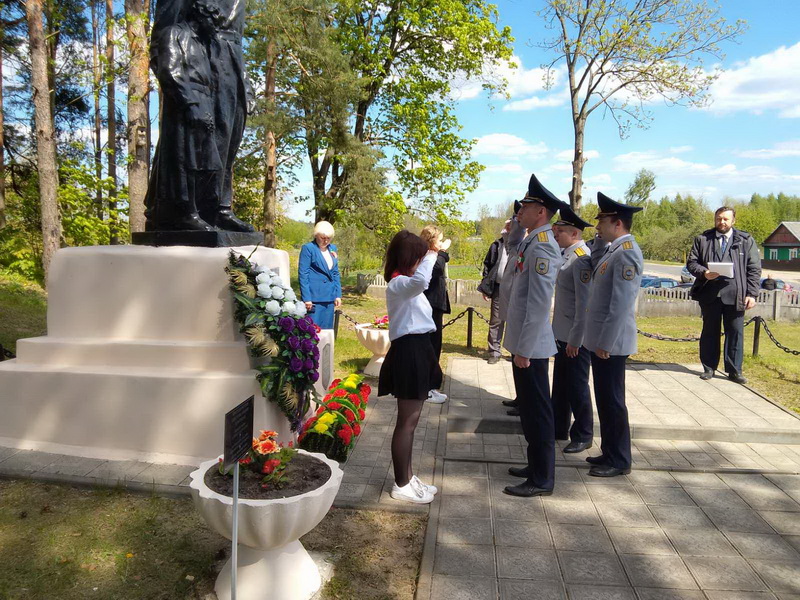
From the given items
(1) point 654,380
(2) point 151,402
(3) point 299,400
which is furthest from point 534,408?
(1) point 654,380

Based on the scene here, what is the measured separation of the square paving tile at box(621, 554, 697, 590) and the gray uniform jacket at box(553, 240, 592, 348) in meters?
1.90

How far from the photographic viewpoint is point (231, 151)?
5.04 meters

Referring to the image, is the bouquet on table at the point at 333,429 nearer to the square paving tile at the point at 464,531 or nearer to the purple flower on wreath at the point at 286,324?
the purple flower on wreath at the point at 286,324

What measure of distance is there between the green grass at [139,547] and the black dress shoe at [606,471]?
150cm

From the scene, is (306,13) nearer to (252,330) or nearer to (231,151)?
(231,151)

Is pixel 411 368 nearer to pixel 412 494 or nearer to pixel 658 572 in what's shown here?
pixel 412 494

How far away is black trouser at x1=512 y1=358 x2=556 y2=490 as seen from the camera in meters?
3.93

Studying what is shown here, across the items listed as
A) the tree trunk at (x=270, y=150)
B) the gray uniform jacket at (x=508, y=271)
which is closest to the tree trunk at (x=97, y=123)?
the tree trunk at (x=270, y=150)

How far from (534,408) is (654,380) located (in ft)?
13.1

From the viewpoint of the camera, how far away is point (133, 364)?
A: 4375 mm

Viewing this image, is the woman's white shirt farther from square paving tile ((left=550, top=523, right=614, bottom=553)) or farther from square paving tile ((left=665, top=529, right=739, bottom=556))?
square paving tile ((left=665, top=529, right=739, bottom=556))

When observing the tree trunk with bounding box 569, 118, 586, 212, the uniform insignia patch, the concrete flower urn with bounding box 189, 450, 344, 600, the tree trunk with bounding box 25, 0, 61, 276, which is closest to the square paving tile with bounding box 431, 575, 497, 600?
the concrete flower urn with bounding box 189, 450, 344, 600

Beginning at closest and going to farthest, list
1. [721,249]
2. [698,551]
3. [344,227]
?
[698,551] → [721,249] → [344,227]

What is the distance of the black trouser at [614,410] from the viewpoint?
4.31 meters
